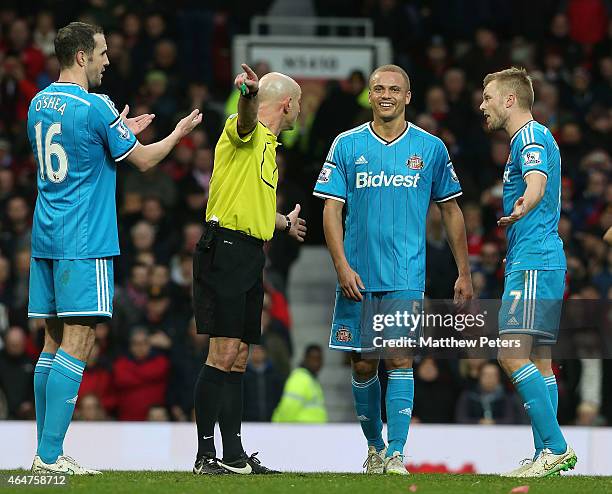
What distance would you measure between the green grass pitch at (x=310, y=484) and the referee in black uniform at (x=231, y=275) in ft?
1.21

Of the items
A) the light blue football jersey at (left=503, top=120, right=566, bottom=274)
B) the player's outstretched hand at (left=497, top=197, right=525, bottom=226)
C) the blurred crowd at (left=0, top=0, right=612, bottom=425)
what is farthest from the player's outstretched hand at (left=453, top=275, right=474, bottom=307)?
the blurred crowd at (left=0, top=0, right=612, bottom=425)

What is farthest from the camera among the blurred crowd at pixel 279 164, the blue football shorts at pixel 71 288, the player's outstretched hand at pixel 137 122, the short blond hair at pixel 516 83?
the blurred crowd at pixel 279 164

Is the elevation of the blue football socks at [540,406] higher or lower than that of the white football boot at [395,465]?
higher

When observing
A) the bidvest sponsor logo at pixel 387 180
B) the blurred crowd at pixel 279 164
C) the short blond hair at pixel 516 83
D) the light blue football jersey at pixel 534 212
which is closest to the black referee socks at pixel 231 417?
the bidvest sponsor logo at pixel 387 180

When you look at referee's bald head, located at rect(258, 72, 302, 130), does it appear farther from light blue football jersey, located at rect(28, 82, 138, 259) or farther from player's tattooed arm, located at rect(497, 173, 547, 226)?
player's tattooed arm, located at rect(497, 173, 547, 226)

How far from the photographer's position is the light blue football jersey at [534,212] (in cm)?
856

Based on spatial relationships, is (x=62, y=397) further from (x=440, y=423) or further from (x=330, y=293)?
(x=330, y=293)

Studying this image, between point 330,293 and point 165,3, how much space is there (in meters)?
5.91

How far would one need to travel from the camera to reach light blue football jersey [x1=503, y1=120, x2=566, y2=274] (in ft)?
28.1

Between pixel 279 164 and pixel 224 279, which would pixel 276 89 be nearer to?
pixel 224 279

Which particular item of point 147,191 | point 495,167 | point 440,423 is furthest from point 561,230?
point 147,191

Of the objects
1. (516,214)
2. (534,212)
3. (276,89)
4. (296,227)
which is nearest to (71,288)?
(296,227)

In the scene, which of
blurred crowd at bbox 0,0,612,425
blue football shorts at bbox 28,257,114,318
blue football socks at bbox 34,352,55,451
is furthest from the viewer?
blurred crowd at bbox 0,0,612,425

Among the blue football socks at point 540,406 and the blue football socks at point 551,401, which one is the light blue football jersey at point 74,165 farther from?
the blue football socks at point 551,401
